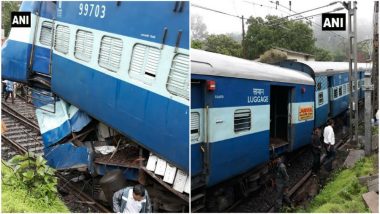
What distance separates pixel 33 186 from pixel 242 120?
9.90 ft

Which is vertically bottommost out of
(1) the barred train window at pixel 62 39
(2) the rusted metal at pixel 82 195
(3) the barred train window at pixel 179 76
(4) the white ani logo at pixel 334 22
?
(2) the rusted metal at pixel 82 195

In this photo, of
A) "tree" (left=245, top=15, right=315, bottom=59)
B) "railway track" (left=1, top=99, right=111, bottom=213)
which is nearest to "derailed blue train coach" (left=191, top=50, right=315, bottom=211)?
"railway track" (left=1, top=99, right=111, bottom=213)

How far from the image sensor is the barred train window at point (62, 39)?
583 centimetres

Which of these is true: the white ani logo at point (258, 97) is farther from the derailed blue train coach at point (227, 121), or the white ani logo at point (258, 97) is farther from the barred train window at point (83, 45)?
the barred train window at point (83, 45)

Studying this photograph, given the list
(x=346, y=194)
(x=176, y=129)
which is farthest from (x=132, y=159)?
(x=346, y=194)

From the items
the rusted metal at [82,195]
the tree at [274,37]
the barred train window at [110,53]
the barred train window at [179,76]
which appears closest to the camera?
the barred train window at [179,76]

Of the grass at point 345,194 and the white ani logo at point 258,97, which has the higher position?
the white ani logo at point 258,97

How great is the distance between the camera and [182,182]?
466 centimetres

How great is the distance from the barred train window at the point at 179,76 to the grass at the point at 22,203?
2.37 m

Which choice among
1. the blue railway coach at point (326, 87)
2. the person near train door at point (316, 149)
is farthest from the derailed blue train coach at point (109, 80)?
the blue railway coach at point (326, 87)

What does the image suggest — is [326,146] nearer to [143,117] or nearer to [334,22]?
[334,22]

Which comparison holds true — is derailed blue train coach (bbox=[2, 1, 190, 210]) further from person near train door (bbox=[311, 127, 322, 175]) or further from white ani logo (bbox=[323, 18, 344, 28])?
person near train door (bbox=[311, 127, 322, 175])

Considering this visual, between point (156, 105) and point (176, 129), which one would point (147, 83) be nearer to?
point (156, 105)

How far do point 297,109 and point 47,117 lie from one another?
4948 mm
